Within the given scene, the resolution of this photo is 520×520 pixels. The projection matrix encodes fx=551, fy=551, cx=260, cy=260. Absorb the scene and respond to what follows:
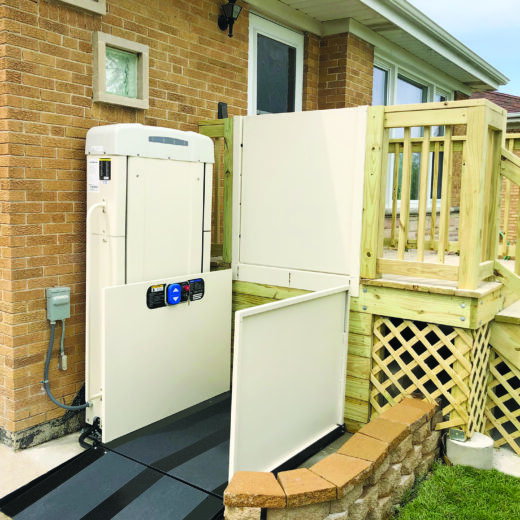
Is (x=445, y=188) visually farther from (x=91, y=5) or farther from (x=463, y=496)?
(x=91, y=5)

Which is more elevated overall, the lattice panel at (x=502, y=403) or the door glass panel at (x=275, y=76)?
the door glass panel at (x=275, y=76)

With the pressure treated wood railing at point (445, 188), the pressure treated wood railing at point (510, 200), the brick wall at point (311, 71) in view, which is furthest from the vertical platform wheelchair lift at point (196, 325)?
the brick wall at point (311, 71)

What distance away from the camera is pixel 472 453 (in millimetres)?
3441

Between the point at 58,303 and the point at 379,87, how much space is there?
508 centimetres

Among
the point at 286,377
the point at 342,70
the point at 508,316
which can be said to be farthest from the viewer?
the point at 342,70

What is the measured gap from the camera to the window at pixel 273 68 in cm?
534

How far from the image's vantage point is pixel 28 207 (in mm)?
3344

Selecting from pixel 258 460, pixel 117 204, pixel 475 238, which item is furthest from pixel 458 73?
pixel 258 460

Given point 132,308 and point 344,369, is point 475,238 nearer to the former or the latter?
point 344,369

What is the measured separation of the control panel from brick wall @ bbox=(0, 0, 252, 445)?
1.80 feet

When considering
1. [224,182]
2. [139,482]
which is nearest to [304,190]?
[224,182]

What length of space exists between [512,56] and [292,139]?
351 ft

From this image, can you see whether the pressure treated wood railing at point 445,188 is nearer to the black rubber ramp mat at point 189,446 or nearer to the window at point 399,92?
the black rubber ramp mat at point 189,446

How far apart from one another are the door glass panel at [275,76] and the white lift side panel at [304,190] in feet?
5.12
